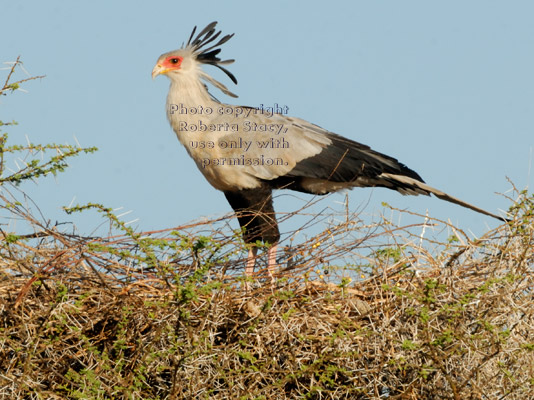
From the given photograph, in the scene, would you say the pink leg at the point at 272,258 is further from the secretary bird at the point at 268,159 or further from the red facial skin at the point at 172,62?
the red facial skin at the point at 172,62

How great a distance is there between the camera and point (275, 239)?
7.06 meters

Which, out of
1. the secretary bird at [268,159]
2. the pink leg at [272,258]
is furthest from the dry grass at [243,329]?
the secretary bird at [268,159]

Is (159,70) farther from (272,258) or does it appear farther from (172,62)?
(272,258)

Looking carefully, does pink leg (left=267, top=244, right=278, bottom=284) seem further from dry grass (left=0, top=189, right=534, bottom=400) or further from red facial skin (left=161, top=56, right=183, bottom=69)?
red facial skin (left=161, top=56, right=183, bottom=69)

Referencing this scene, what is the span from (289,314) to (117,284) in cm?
103

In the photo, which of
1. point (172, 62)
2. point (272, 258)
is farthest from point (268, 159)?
point (172, 62)

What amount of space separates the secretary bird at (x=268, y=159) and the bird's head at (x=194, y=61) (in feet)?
0.74

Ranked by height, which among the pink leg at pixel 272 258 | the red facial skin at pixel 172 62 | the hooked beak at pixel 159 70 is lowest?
the pink leg at pixel 272 258

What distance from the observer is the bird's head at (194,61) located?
25.1ft

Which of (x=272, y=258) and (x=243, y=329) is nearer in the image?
(x=243, y=329)

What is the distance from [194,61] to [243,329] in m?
3.27

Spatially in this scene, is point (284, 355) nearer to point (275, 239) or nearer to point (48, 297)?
point (48, 297)

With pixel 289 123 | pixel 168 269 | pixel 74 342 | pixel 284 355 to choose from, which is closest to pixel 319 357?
pixel 284 355

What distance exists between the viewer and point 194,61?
780cm
